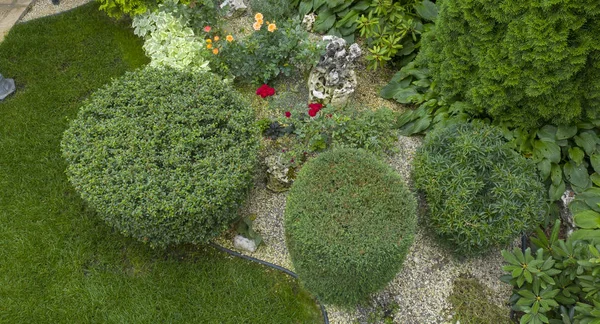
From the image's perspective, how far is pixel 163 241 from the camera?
349 centimetres

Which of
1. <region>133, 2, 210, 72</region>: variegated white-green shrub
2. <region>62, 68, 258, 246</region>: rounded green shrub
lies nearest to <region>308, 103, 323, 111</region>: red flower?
<region>62, 68, 258, 246</region>: rounded green shrub

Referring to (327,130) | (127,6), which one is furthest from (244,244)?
(127,6)

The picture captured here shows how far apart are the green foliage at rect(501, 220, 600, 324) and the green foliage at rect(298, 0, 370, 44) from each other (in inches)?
119

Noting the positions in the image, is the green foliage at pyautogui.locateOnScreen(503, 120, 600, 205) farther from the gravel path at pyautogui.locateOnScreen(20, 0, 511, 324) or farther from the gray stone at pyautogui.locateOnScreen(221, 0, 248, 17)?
the gray stone at pyautogui.locateOnScreen(221, 0, 248, 17)

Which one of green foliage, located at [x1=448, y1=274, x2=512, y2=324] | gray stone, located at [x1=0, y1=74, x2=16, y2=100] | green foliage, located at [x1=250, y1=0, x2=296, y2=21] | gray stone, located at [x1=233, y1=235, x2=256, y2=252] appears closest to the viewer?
green foliage, located at [x1=448, y1=274, x2=512, y2=324]

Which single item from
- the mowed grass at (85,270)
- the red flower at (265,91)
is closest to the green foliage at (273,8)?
the red flower at (265,91)

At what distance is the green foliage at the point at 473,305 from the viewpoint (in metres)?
3.47

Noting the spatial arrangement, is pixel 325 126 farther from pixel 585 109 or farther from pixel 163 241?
pixel 585 109

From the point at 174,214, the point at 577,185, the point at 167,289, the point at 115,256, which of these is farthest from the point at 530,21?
the point at 115,256

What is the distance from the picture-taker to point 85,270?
3727mm

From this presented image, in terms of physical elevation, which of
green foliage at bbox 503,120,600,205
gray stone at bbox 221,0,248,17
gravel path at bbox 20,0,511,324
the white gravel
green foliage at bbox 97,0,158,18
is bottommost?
gravel path at bbox 20,0,511,324

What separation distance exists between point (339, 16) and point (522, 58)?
2306mm

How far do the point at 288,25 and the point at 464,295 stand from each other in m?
3.18

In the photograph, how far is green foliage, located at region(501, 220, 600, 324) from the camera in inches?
115
